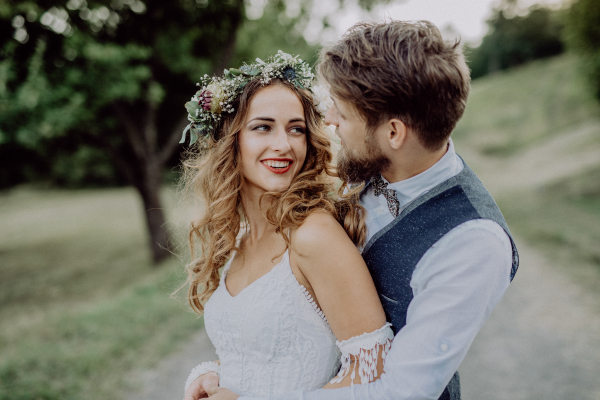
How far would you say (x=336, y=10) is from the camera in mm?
8891

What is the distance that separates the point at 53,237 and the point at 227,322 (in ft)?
58.2

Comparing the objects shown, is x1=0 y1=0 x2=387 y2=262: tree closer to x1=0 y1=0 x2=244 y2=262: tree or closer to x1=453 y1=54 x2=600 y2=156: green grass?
x1=0 y1=0 x2=244 y2=262: tree

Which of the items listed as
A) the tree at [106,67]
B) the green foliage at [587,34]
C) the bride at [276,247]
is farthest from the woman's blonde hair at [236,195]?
the green foliage at [587,34]

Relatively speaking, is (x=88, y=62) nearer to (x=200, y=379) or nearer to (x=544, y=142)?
(x=200, y=379)

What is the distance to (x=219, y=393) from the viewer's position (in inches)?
79.8

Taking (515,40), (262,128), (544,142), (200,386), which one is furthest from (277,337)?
(515,40)

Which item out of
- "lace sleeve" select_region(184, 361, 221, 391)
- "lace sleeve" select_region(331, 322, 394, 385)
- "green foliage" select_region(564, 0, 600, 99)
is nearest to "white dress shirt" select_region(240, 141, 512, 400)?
"lace sleeve" select_region(331, 322, 394, 385)

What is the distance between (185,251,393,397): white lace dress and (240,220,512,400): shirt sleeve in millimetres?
379

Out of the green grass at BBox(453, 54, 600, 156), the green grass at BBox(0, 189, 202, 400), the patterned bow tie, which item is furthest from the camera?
the green grass at BBox(453, 54, 600, 156)

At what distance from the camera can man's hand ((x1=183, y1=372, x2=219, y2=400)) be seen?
2160 millimetres

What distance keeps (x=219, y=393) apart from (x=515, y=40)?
56885 millimetres

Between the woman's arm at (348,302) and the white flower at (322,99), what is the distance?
2.32 feet

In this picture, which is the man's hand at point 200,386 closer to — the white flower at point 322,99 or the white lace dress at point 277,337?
the white lace dress at point 277,337

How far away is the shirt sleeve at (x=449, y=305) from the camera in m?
1.43
